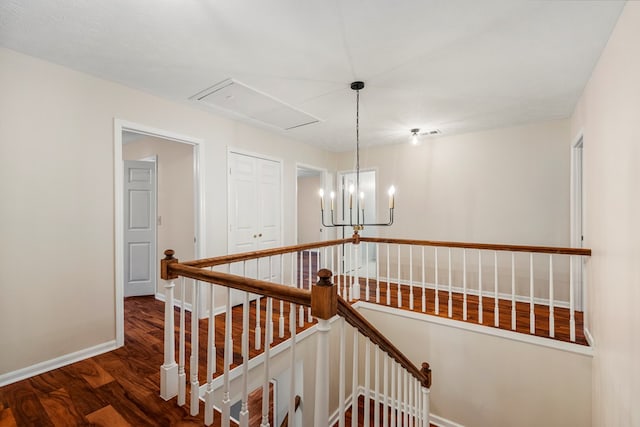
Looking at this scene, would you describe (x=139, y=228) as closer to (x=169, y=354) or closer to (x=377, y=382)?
(x=169, y=354)

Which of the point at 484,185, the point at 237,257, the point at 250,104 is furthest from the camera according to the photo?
the point at 484,185

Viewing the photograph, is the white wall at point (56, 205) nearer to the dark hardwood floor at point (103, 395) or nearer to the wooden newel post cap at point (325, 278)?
the dark hardwood floor at point (103, 395)

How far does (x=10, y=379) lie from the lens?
205cm

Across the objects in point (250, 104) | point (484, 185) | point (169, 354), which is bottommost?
point (169, 354)

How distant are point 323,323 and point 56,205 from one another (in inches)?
99.3

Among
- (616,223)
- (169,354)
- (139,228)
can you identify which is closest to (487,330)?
(616,223)

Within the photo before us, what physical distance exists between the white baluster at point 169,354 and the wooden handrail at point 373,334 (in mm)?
1162

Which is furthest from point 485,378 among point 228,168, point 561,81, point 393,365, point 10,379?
point 10,379

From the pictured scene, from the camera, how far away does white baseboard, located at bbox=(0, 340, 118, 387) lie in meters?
2.05

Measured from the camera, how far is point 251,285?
133 cm

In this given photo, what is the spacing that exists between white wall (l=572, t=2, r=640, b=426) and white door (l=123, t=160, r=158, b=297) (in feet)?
16.2

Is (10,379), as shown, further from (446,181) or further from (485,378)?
(446,181)

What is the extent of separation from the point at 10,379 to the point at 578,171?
5.82 metres

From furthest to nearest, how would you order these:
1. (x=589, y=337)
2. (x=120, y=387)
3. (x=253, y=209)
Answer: (x=253, y=209) → (x=589, y=337) → (x=120, y=387)
